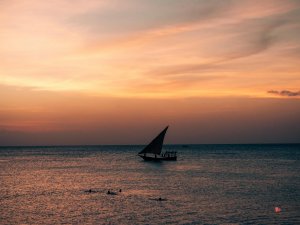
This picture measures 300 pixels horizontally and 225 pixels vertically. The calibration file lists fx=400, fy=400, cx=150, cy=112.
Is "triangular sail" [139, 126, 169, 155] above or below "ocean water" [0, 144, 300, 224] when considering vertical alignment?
above

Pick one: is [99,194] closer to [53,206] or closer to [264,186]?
[53,206]

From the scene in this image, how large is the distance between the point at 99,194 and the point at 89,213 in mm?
13006

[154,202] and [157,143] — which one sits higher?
[157,143]

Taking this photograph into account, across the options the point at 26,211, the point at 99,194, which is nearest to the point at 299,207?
the point at 99,194

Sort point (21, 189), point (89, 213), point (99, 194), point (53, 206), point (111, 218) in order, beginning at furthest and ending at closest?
point (21, 189) → point (99, 194) → point (53, 206) → point (89, 213) → point (111, 218)

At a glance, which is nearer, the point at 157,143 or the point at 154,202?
the point at 154,202

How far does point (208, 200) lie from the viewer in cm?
4666

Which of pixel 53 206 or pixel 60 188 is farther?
pixel 60 188

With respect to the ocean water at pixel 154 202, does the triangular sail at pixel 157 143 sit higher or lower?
higher

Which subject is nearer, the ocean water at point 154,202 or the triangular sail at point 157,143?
the ocean water at point 154,202

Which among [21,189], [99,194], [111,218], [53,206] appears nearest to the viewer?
[111,218]

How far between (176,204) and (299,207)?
12962 mm

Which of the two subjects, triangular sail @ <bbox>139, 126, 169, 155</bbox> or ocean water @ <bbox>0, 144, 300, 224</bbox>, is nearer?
ocean water @ <bbox>0, 144, 300, 224</bbox>

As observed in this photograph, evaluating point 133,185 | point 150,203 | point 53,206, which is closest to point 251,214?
point 150,203
